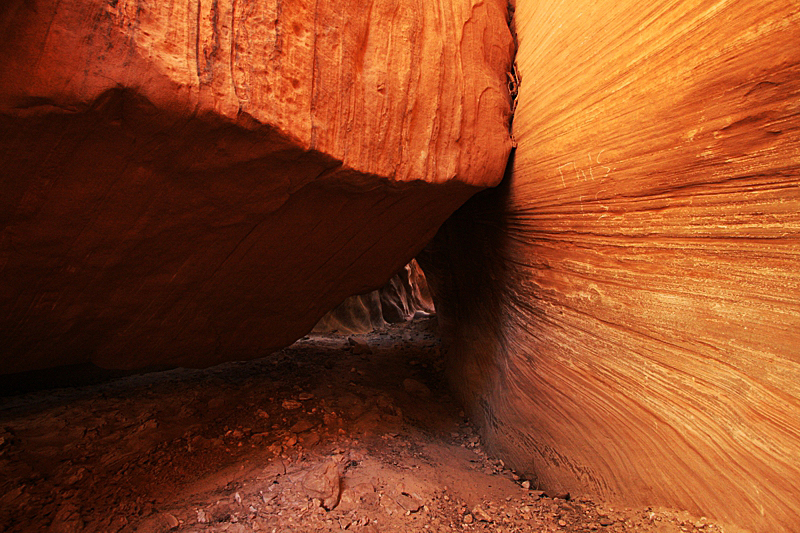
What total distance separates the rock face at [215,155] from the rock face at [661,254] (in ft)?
1.55

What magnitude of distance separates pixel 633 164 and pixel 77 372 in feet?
13.6

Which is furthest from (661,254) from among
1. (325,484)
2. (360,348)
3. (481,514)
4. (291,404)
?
(360,348)

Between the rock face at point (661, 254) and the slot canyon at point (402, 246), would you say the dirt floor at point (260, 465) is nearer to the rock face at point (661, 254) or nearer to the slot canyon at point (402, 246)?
the slot canyon at point (402, 246)

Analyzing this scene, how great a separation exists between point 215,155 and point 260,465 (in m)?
1.62

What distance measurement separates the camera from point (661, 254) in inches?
62.3

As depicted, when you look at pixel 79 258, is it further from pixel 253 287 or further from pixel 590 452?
pixel 590 452

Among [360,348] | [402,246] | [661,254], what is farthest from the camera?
[360,348]

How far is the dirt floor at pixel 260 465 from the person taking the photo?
179cm

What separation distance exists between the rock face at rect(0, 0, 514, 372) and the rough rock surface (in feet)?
10.4

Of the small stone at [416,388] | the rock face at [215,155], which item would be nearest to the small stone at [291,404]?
the rock face at [215,155]

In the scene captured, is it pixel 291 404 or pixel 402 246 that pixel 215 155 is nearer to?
pixel 402 246

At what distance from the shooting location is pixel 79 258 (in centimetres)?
196

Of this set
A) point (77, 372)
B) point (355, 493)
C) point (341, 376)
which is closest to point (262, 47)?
point (355, 493)

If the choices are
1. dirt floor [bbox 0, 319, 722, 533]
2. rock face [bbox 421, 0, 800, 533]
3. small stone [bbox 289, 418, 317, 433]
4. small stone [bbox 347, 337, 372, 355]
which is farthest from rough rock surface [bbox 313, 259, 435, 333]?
rock face [bbox 421, 0, 800, 533]
